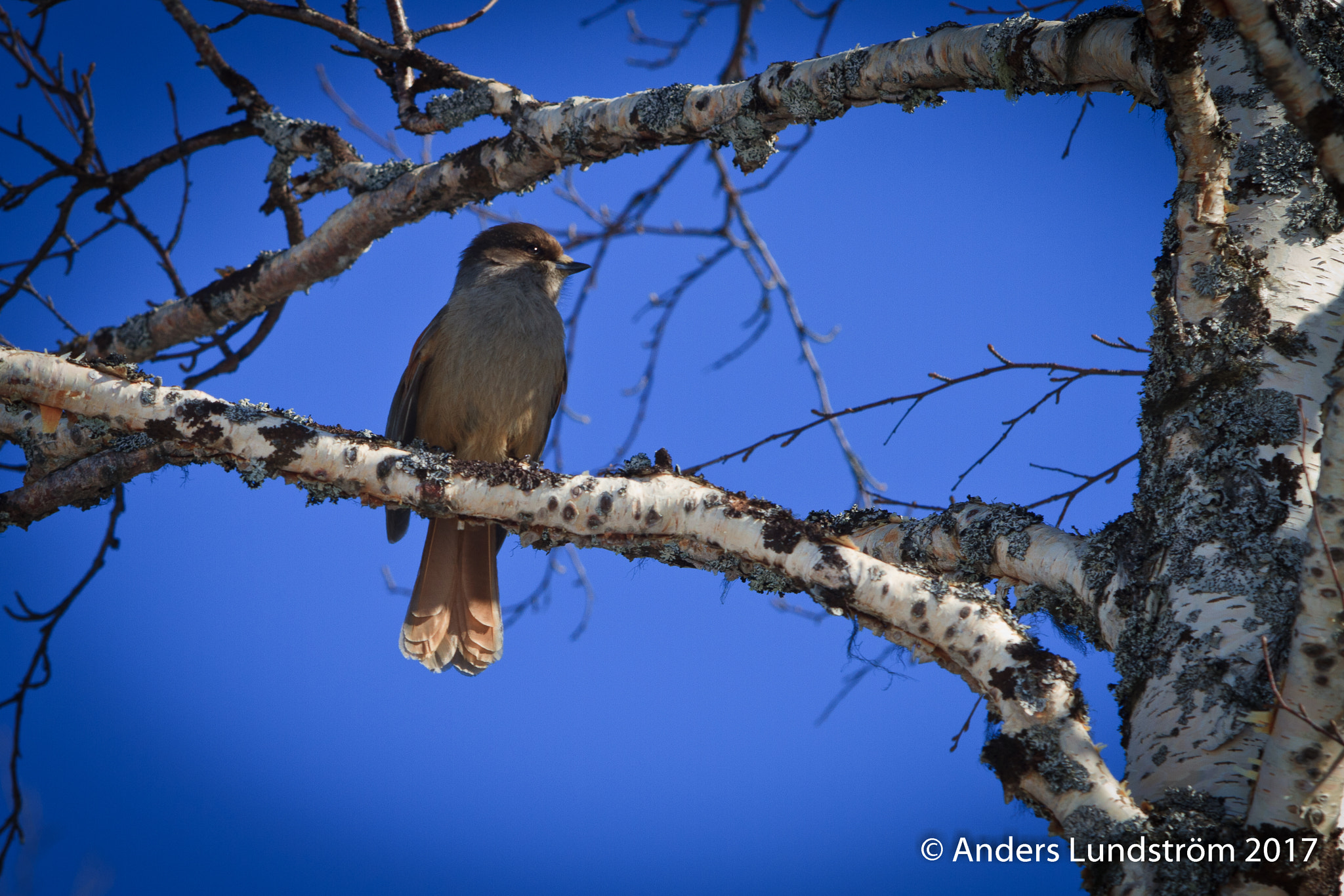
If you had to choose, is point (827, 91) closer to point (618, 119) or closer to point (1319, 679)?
point (618, 119)

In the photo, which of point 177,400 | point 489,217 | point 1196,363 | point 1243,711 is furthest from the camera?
point 489,217

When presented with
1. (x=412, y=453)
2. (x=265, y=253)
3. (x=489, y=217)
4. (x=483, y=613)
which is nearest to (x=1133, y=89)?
(x=412, y=453)

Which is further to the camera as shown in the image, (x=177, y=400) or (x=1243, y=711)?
(x=177, y=400)

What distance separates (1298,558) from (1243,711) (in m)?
0.30

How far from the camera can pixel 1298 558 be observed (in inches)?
62.2

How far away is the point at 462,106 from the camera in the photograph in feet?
10.7

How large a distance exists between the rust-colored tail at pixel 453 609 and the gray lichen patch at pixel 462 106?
1505 millimetres

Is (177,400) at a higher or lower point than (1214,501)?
higher

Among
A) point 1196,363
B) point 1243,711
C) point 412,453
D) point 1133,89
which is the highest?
point 1133,89

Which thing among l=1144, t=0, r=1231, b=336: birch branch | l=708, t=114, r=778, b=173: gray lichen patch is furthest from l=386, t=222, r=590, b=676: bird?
l=1144, t=0, r=1231, b=336: birch branch

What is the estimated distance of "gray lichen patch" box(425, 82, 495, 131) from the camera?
322 centimetres

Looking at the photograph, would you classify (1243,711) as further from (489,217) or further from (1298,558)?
(489,217)

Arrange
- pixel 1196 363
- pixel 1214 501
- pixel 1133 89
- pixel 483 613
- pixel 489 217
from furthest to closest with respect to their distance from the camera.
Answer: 1. pixel 489 217
2. pixel 483 613
3. pixel 1133 89
4. pixel 1196 363
5. pixel 1214 501

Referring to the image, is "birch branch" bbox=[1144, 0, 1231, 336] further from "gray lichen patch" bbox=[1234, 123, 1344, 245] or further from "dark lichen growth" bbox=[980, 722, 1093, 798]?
"dark lichen growth" bbox=[980, 722, 1093, 798]
